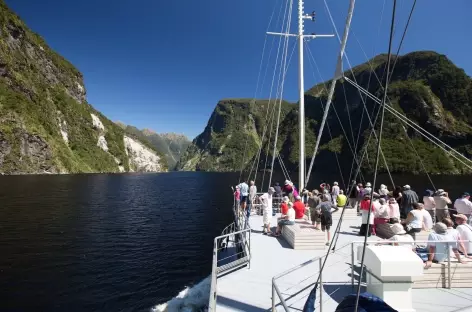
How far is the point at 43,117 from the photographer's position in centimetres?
12738

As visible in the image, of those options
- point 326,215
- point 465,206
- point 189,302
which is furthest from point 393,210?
point 189,302

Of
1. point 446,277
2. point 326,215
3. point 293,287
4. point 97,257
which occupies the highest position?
point 326,215

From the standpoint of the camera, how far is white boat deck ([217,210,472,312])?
7.57m

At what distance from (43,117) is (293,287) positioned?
14586cm

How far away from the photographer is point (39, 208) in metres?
38.1

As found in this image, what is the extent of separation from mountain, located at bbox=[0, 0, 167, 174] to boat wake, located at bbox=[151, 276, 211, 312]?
115 meters

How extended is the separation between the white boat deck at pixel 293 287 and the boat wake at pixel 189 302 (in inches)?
136

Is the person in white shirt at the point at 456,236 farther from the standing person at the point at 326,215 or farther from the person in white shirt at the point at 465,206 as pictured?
the person in white shirt at the point at 465,206

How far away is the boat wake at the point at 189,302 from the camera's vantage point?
42.4 feet

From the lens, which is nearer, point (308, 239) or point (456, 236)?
point (456, 236)

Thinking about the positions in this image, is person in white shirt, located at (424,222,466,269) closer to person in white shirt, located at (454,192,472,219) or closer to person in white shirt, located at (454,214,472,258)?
person in white shirt, located at (454,214,472,258)

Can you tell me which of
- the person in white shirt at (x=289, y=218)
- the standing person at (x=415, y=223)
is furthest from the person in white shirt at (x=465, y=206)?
the person in white shirt at (x=289, y=218)

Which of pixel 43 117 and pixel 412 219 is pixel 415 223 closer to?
pixel 412 219

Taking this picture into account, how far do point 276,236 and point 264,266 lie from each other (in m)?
4.11
